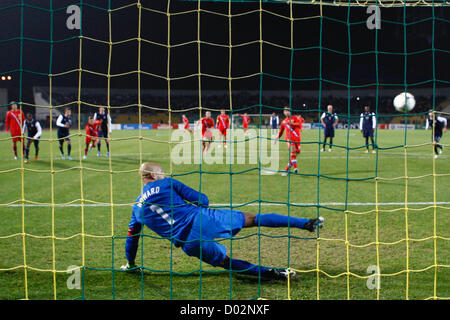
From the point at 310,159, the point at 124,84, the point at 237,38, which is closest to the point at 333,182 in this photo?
the point at 310,159

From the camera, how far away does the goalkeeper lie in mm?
3439

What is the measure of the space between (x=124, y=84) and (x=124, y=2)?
1520 centimetres

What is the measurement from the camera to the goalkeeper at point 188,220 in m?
3.44

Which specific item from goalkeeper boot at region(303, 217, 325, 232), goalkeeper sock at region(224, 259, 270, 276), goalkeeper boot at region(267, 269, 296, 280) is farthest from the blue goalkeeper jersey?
goalkeeper boot at region(303, 217, 325, 232)

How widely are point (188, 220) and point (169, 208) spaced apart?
211 millimetres

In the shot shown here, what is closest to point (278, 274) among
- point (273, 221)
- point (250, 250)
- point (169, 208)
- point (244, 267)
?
point (244, 267)


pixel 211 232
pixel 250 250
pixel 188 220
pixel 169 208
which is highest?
pixel 169 208

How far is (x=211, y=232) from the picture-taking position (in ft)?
11.3

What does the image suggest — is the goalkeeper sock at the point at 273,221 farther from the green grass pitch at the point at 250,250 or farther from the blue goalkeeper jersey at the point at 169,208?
the blue goalkeeper jersey at the point at 169,208

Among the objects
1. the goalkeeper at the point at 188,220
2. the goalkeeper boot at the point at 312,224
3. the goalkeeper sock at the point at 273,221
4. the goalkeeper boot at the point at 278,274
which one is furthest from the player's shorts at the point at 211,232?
the goalkeeper boot at the point at 312,224

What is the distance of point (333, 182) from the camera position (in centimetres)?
844

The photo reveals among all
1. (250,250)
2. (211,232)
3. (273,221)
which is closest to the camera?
(211,232)

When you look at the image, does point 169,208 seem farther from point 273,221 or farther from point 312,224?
point 312,224

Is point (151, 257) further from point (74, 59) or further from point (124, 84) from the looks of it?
point (124, 84)
